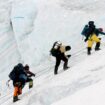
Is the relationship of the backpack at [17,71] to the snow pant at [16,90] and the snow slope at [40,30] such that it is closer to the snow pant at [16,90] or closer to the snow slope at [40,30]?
the snow pant at [16,90]

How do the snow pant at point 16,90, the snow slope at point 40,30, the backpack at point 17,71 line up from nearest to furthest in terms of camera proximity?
the backpack at point 17,71 → the snow pant at point 16,90 → the snow slope at point 40,30

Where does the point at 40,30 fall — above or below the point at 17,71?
below

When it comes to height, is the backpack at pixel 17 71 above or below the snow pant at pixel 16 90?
above

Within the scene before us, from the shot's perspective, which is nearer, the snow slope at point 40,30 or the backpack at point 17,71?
the backpack at point 17,71

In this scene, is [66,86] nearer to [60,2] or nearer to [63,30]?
[63,30]

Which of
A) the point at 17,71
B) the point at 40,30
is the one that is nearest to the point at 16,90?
the point at 17,71

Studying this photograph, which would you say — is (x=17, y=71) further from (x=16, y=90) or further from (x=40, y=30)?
(x=40, y=30)

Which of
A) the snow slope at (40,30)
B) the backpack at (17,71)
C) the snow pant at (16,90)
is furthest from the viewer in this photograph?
the snow slope at (40,30)

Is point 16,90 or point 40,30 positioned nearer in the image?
point 16,90

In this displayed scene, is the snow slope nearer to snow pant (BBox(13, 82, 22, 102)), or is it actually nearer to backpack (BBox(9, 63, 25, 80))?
snow pant (BBox(13, 82, 22, 102))

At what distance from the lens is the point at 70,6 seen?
27328 millimetres

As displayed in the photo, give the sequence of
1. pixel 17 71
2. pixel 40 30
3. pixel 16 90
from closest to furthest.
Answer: pixel 17 71, pixel 16 90, pixel 40 30

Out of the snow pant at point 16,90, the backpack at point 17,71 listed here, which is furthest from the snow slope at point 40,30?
the backpack at point 17,71

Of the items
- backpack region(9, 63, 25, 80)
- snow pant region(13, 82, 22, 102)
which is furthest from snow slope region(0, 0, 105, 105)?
backpack region(9, 63, 25, 80)
